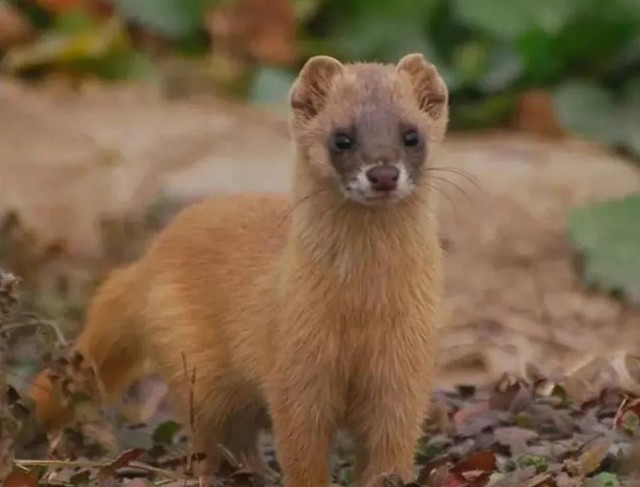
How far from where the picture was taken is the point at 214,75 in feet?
35.1

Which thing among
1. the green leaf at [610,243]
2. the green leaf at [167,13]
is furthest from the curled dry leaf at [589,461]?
the green leaf at [167,13]

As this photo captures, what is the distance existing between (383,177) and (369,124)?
0.19 metres

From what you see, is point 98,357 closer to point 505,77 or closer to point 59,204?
point 59,204

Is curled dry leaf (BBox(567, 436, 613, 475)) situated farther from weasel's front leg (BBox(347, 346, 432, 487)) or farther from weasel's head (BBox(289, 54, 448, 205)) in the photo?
weasel's head (BBox(289, 54, 448, 205))

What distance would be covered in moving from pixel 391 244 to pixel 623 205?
11.1 ft

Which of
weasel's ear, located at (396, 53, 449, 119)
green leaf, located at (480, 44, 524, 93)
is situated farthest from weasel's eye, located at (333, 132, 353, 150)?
green leaf, located at (480, 44, 524, 93)

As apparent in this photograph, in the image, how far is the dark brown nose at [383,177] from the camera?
407 centimetres

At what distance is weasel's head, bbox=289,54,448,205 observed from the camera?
13.6ft

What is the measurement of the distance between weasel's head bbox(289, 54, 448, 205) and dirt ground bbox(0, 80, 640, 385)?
1778 mm

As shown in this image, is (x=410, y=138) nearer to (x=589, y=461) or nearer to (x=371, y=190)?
(x=371, y=190)

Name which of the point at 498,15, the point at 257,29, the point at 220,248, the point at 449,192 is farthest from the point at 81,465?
the point at 257,29

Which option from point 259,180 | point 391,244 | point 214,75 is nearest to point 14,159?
A: point 259,180

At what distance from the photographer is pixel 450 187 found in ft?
26.1

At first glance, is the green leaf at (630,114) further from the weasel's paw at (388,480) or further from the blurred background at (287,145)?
the weasel's paw at (388,480)
